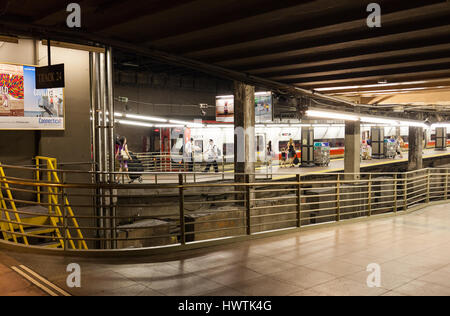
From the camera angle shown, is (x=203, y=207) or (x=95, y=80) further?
(x=203, y=207)

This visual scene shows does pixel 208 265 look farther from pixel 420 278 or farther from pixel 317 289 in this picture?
pixel 420 278

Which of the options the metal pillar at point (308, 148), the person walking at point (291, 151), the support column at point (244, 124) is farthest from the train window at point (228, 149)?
the support column at point (244, 124)

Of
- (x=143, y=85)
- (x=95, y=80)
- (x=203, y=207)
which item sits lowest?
(x=203, y=207)

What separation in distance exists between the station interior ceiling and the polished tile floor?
3564mm

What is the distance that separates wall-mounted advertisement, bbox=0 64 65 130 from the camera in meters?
7.79

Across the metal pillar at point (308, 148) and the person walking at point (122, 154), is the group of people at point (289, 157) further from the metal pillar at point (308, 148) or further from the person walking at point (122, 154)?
the person walking at point (122, 154)

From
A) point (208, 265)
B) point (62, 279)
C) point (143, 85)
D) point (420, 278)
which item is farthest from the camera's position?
point (143, 85)

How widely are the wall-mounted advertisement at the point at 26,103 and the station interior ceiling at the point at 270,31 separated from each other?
171 centimetres

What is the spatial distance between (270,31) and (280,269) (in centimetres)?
382

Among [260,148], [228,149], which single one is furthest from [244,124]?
[228,149]

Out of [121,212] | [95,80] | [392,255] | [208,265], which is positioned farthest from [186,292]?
[121,212]

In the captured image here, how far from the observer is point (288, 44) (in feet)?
24.0

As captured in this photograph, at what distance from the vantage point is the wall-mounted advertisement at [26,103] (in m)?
7.79
